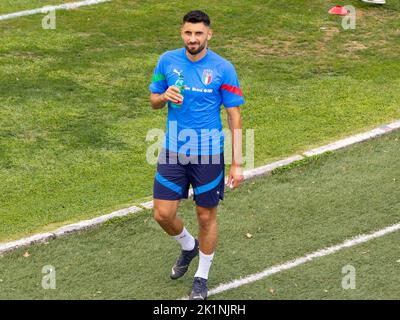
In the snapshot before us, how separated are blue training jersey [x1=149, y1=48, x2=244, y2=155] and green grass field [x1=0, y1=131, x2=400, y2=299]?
1.32 metres

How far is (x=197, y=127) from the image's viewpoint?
926 centimetres

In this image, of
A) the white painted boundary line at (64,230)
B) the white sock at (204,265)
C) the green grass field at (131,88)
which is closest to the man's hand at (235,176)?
the white sock at (204,265)

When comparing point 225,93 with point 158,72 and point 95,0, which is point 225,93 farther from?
point 95,0

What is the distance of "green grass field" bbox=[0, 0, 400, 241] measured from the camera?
1172 cm

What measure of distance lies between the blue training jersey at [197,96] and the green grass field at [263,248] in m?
1.32

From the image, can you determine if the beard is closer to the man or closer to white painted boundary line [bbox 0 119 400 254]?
the man

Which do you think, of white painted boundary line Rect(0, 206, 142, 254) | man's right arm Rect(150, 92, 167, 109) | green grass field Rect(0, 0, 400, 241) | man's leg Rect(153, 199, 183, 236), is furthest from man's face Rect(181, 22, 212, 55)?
green grass field Rect(0, 0, 400, 241)

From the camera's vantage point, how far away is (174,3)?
17.5 meters

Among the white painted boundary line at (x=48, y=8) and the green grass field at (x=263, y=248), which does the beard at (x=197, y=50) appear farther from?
the white painted boundary line at (x=48, y=8)

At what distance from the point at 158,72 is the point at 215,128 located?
68 centimetres

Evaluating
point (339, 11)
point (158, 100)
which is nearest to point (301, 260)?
point (158, 100)

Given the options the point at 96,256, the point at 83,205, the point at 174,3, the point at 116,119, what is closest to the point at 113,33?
the point at 174,3

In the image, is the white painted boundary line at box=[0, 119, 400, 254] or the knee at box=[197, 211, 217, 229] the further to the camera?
the white painted boundary line at box=[0, 119, 400, 254]

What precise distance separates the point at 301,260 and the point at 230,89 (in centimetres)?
190
